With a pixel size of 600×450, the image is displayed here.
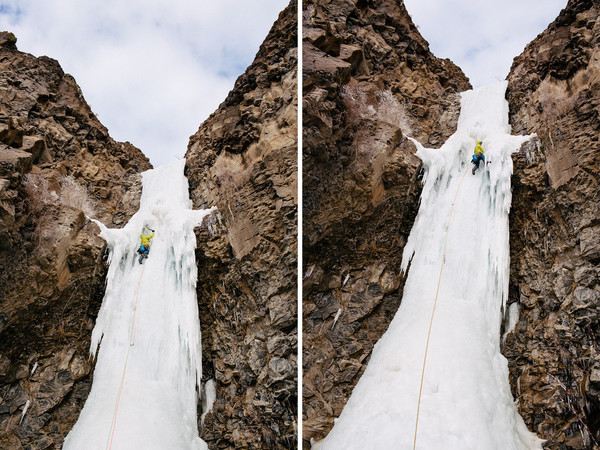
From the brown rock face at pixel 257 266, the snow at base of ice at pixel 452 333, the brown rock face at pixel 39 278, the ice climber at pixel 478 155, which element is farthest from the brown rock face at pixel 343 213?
the brown rock face at pixel 39 278

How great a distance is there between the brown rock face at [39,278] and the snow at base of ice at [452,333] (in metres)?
5.19

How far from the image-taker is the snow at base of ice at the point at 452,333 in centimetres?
602

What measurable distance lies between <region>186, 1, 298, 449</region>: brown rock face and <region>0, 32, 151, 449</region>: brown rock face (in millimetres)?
2499

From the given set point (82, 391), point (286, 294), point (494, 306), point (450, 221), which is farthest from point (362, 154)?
point (82, 391)

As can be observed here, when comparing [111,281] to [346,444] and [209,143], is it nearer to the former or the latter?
[209,143]

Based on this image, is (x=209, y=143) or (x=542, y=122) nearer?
(x=542, y=122)

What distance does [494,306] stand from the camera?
24.6ft

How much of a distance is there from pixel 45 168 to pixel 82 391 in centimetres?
514

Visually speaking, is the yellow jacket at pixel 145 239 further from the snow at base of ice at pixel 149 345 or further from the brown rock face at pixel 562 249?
the brown rock face at pixel 562 249

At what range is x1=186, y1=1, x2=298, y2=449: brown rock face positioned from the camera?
719 cm

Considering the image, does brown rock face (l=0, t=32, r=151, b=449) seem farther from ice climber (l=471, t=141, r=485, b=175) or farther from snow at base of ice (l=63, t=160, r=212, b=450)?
ice climber (l=471, t=141, r=485, b=175)

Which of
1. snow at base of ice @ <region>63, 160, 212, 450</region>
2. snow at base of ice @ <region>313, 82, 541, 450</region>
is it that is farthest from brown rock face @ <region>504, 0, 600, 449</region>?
snow at base of ice @ <region>63, 160, 212, 450</region>

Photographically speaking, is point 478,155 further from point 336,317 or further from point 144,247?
point 144,247

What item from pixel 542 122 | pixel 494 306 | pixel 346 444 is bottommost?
pixel 346 444
